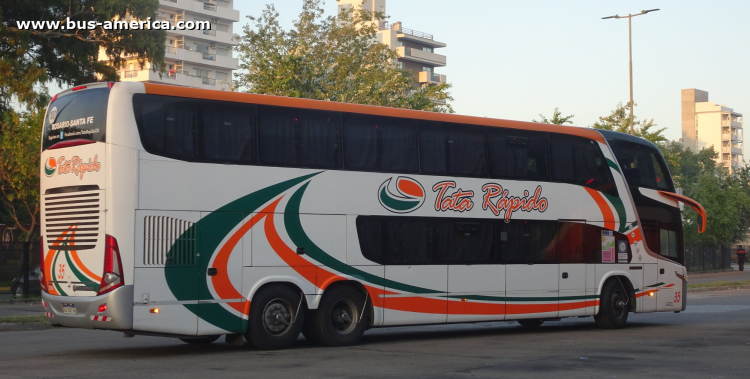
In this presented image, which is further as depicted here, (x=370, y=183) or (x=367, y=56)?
(x=367, y=56)

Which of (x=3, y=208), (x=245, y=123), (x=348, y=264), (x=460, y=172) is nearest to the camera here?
(x=245, y=123)

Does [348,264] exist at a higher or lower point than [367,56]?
lower

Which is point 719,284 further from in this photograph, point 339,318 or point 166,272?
point 166,272

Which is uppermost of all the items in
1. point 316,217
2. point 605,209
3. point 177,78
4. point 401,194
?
point 177,78

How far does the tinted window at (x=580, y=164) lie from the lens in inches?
707

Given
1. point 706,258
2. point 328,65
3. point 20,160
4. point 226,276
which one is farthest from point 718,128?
point 226,276

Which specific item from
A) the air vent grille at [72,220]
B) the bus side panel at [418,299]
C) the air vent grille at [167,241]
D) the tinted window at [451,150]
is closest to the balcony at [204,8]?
the tinted window at [451,150]

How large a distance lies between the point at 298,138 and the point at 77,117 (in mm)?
3375

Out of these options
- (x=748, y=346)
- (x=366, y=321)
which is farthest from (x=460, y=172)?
(x=748, y=346)

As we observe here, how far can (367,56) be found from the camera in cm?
5012

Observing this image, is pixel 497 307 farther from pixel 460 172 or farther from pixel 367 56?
pixel 367 56

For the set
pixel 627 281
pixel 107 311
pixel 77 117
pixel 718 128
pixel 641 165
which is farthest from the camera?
pixel 718 128

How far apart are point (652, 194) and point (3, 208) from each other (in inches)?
1329

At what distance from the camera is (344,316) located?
14820mm
